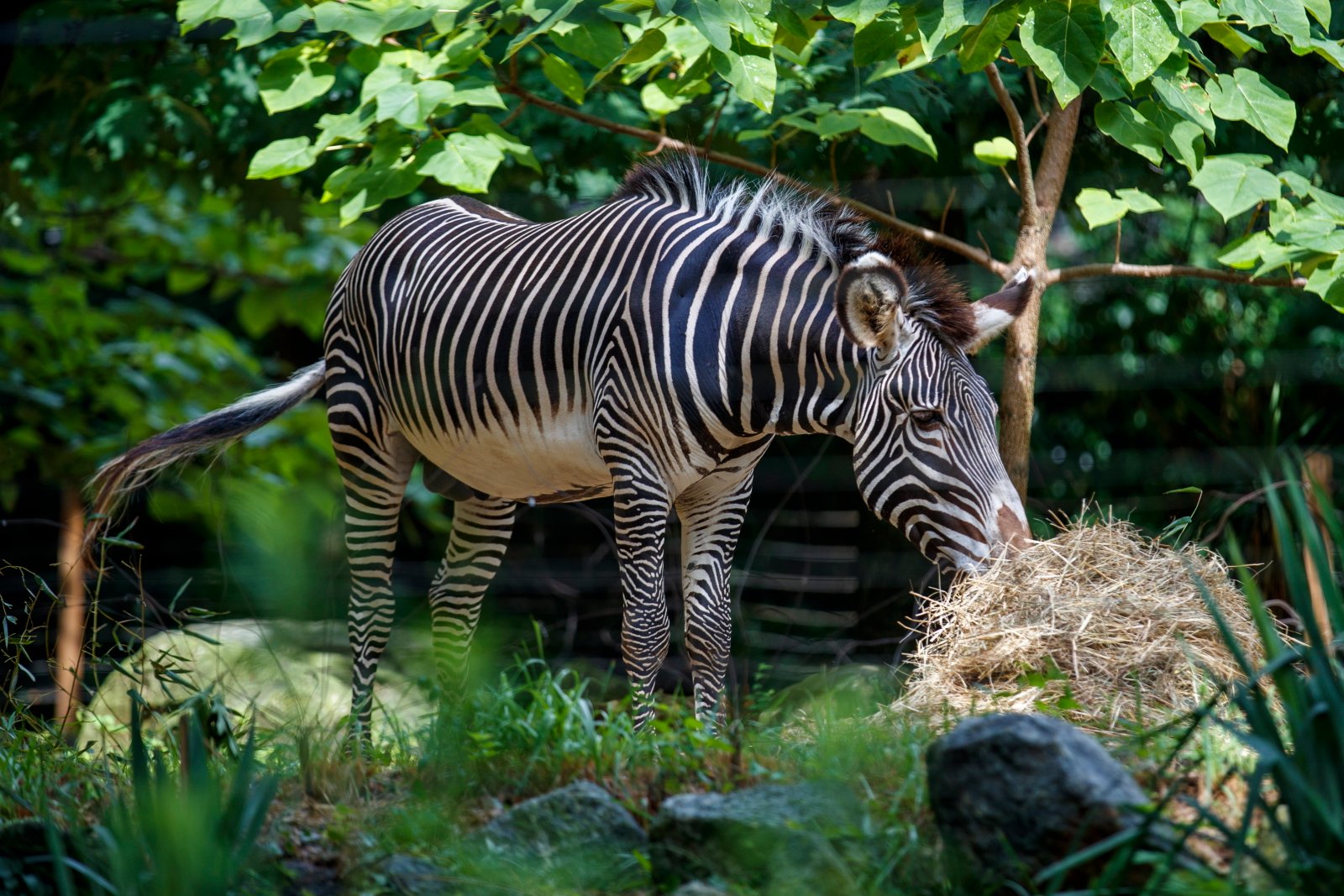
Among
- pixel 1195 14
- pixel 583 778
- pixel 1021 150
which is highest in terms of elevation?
pixel 1195 14

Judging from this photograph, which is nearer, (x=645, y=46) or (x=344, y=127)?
(x=645, y=46)

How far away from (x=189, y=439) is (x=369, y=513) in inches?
29.5

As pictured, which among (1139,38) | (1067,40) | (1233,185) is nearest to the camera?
(1139,38)

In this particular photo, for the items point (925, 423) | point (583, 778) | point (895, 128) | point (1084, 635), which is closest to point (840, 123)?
point (895, 128)

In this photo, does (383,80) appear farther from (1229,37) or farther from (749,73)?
(1229,37)

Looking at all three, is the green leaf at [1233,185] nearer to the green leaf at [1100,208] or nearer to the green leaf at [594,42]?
the green leaf at [1100,208]

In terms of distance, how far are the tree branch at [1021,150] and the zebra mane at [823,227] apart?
532 mm

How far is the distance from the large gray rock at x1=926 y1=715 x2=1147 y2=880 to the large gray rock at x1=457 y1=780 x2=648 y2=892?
2.24ft

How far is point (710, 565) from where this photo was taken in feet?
15.0

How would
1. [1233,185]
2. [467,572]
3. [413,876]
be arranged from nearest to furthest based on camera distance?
[413,876], [1233,185], [467,572]

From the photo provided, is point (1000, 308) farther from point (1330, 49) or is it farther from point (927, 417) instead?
point (1330, 49)

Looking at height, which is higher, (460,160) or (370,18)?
(370,18)

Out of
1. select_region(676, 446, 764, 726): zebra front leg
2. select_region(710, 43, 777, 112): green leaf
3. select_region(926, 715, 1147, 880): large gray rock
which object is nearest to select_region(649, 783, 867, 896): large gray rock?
select_region(926, 715, 1147, 880): large gray rock

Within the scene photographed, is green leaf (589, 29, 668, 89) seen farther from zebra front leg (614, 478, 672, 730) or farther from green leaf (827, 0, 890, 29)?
zebra front leg (614, 478, 672, 730)
